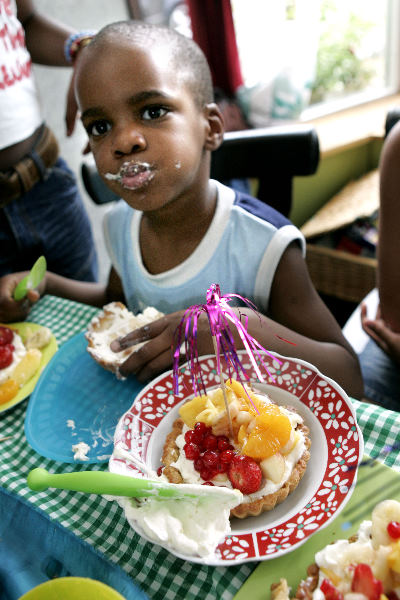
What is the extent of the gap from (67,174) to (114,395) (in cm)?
74

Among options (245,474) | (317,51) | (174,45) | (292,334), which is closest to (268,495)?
(245,474)

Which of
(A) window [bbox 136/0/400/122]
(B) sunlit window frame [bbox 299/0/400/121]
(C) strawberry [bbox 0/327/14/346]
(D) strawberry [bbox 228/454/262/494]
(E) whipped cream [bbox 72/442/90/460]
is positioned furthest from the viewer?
(B) sunlit window frame [bbox 299/0/400/121]

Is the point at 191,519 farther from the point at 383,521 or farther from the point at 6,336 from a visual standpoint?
the point at 6,336

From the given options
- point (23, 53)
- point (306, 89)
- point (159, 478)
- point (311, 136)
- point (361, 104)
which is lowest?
point (361, 104)

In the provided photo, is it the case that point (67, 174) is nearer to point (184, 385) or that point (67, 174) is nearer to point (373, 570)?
point (184, 385)

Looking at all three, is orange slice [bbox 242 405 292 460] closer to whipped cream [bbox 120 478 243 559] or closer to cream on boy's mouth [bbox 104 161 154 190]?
whipped cream [bbox 120 478 243 559]

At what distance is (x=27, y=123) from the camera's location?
1111 mm

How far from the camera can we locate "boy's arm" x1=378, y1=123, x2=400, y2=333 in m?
0.89

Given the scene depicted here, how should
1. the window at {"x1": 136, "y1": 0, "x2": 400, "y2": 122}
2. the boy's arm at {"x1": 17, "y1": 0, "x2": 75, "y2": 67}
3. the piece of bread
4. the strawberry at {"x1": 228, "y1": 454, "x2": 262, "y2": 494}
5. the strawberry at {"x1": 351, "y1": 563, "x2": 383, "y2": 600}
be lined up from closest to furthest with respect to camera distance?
the strawberry at {"x1": 351, "y1": 563, "x2": 383, "y2": 600}, the strawberry at {"x1": 228, "y1": 454, "x2": 262, "y2": 494}, the piece of bread, the boy's arm at {"x1": 17, "y1": 0, "x2": 75, "y2": 67}, the window at {"x1": 136, "y1": 0, "x2": 400, "y2": 122}

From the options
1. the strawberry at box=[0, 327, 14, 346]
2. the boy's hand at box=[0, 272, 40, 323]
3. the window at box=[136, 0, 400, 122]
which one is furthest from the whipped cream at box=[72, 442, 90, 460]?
the window at box=[136, 0, 400, 122]

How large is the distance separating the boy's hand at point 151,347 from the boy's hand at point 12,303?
1.13 ft

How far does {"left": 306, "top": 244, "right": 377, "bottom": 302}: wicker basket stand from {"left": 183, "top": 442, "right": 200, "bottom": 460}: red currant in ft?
4.20

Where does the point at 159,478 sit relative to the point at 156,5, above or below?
below

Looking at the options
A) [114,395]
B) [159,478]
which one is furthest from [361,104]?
[159,478]
